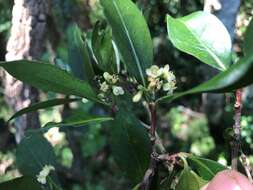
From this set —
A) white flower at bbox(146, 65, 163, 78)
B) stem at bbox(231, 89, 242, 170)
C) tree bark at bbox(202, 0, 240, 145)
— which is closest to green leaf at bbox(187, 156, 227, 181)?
stem at bbox(231, 89, 242, 170)

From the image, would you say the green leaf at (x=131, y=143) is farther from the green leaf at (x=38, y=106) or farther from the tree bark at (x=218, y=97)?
the tree bark at (x=218, y=97)

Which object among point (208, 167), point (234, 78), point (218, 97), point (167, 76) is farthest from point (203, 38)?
point (218, 97)

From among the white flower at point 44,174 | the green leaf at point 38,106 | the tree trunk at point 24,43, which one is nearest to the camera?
the green leaf at point 38,106

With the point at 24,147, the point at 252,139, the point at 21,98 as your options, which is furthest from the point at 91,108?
the point at 24,147

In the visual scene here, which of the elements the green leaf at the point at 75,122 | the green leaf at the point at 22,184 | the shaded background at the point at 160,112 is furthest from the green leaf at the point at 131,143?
the shaded background at the point at 160,112

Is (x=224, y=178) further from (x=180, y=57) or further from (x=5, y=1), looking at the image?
(x=5, y=1)

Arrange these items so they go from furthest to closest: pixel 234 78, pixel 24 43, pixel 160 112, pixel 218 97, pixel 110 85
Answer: pixel 160 112
pixel 218 97
pixel 24 43
pixel 110 85
pixel 234 78

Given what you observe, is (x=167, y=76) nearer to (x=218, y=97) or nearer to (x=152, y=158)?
(x=152, y=158)
